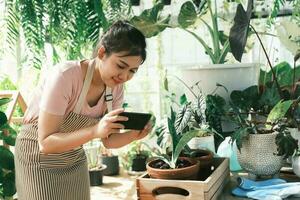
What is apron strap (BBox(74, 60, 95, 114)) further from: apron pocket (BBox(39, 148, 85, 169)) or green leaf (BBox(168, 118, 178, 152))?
green leaf (BBox(168, 118, 178, 152))

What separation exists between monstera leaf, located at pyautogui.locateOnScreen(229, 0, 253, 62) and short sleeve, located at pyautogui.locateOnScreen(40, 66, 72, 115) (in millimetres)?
561

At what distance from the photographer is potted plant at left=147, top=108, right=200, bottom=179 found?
108cm

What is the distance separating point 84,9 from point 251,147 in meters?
1.13

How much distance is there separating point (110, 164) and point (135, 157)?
24 centimetres

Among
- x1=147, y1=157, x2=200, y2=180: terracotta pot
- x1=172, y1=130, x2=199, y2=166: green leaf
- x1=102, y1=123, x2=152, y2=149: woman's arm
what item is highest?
x1=172, y1=130, x2=199, y2=166: green leaf

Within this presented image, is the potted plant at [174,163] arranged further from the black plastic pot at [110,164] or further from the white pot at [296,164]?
the black plastic pot at [110,164]

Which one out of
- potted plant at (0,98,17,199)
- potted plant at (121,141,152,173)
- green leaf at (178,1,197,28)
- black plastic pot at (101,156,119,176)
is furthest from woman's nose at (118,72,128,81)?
black plastic pot at (101,156,119,176)

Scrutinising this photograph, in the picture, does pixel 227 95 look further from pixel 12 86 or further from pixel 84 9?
pixel 12 86

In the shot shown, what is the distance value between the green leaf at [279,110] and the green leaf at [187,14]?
29.2 inches

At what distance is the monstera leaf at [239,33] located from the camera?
4.10 ft

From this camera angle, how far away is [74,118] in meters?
1.37

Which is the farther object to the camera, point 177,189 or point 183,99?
point 183,99

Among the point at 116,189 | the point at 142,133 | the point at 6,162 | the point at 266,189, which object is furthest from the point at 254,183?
the point at 116,189

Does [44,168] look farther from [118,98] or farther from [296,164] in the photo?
[296,164]
